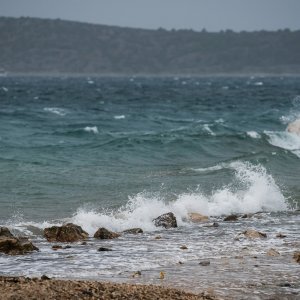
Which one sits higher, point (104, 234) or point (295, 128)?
point (295, 128)

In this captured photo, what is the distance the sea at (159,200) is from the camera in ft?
33.2

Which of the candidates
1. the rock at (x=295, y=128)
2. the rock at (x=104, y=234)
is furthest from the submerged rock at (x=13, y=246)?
the rock at (x=295, y=128)

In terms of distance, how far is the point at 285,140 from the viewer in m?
32.0

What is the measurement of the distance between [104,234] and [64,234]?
2.54 ft

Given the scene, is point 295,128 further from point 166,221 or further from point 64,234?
point 64,234

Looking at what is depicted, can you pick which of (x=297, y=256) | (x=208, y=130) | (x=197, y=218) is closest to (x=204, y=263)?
(x=297, y=256)

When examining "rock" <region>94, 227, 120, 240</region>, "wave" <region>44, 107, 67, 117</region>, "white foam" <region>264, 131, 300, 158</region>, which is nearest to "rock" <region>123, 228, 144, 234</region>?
"rock" <region>94, 227, 120, 240</region>

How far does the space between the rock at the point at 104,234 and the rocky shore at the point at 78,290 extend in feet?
11.9

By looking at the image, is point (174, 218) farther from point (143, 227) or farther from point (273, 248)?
point (273, 248)

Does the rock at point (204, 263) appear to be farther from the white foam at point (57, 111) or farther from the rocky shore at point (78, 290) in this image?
the white foam at point (57, 111)

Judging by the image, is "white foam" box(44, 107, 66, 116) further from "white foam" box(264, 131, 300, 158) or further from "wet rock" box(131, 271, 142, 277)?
"wet rock" box(131, 271, 142, 277)

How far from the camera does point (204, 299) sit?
858cm

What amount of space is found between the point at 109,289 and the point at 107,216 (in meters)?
5.81

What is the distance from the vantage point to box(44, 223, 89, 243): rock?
12297 millimetres
